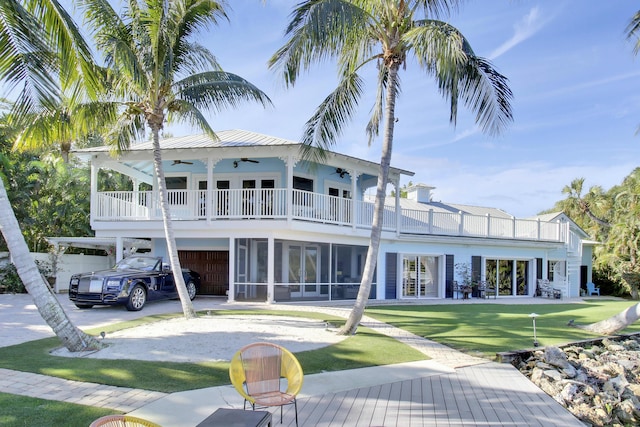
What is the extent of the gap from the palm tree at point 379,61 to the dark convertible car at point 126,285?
6755 millimetres

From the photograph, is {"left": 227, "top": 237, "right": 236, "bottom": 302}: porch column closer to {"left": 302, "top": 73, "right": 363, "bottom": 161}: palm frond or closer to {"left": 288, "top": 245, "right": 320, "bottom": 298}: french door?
{"left": 288, "top": 245, "right": 320, "bottom": 298}: french door

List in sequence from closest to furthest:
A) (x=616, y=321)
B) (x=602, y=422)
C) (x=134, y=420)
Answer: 1. (x=134, y=420)
2. (x=602, y=422)
3. (x=616, y=321)

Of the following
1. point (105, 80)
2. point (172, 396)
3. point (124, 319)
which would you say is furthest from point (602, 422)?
point (105, 80)

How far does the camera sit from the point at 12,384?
19.4ft

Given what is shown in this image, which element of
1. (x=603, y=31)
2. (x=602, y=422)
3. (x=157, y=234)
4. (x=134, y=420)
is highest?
(x=603, y=31)

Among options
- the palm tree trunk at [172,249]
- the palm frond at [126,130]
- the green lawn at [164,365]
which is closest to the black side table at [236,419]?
the green lawn at [164,365]

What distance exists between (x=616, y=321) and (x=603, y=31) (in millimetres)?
10266

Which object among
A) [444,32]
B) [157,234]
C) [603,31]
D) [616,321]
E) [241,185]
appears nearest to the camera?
[444,32]

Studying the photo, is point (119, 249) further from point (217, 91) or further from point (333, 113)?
point (333, 113)

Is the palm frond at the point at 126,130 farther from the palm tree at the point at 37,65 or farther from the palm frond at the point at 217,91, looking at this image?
the palm tree at the point at 37,65

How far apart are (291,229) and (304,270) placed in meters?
3.26

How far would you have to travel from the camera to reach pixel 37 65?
7902mm

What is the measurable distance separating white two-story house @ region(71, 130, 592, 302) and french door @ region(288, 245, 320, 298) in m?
0.04

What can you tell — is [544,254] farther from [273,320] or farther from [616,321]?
[273,320]
